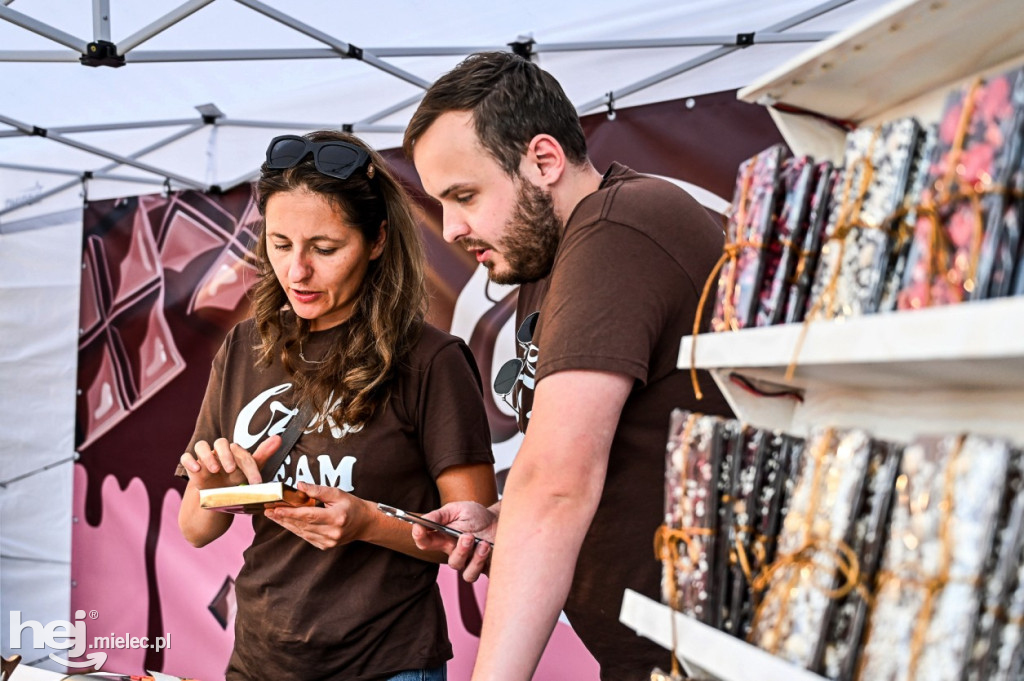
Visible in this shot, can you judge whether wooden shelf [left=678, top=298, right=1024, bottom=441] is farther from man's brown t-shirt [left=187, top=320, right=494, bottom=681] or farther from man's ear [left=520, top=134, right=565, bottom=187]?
man's brown t-shirt [left=187, top=320, right=494, bottom=681]

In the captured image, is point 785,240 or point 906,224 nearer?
point 906,224

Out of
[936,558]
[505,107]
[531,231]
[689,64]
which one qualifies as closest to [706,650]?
[936,558]

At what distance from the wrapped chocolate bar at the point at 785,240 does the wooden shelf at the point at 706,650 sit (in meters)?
0.28

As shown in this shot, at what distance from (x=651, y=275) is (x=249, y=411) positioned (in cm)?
100

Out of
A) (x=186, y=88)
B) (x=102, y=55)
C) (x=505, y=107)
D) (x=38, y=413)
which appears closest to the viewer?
(x=505, y=107)

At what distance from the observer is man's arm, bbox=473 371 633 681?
3.39 feet

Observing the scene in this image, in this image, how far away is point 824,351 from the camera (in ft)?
2.29

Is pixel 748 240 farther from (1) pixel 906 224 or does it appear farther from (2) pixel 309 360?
(2) pixel 309 360

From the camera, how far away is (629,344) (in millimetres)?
1046

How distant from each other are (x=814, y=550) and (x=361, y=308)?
126cm

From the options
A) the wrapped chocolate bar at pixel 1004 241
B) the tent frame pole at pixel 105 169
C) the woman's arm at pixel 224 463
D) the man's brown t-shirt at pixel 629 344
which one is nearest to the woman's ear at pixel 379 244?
the woman's arm at pixel 224 463

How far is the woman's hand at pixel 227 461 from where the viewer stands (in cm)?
166

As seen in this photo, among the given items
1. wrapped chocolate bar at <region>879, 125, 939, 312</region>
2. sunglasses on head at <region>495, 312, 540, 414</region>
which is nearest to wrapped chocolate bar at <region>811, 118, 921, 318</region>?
wrapped chocolate bar at <region>879, 125, 939, 312</region>

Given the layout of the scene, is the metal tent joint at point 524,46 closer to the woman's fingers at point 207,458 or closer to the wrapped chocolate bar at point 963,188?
the woman's fingers at point 207,458
